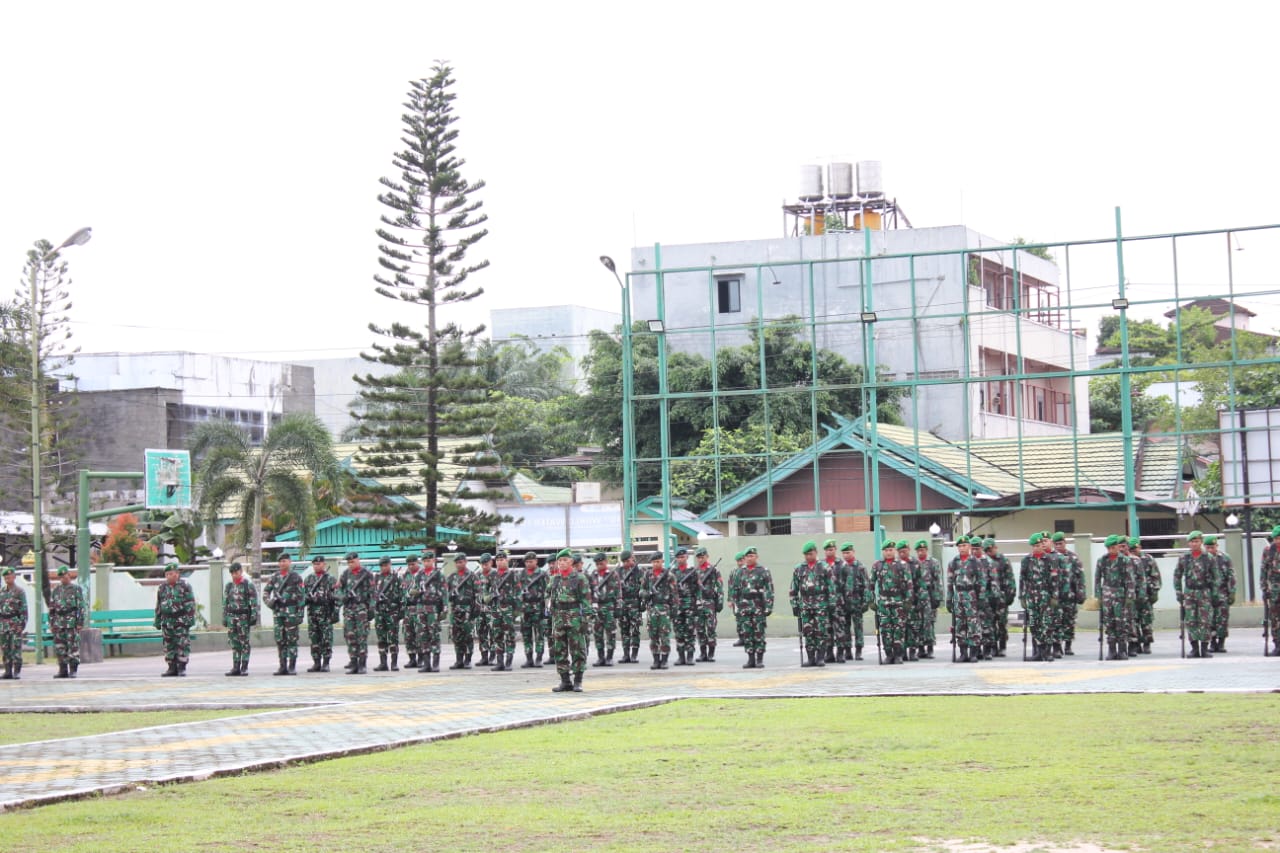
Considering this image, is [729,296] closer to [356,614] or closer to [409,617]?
[409,617]

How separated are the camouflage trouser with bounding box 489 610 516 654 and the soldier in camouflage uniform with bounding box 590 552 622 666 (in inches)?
45.1

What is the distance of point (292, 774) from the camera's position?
10492 millimetres

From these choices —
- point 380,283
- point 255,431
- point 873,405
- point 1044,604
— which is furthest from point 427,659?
point 255,431

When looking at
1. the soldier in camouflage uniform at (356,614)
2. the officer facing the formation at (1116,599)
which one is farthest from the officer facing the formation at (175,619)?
the officer facing the formation at (1116,599)

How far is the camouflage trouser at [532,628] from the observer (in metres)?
22.0

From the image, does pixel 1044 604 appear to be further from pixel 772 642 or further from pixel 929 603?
pixel 772 642

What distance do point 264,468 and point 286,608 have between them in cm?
1883

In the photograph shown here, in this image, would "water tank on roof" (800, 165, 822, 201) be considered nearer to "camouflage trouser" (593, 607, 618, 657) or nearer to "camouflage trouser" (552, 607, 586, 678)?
"camouflage trouser" (593, 607, 618, 657)

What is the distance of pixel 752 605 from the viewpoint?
2114 centimetres

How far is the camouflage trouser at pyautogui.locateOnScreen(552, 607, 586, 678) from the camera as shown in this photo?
16266 mm

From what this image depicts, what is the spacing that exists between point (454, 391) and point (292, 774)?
29.6 m

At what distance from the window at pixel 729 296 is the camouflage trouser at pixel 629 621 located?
3064 cm

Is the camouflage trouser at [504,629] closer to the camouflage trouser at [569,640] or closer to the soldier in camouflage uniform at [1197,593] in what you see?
the camouflage trouser at [569,640]

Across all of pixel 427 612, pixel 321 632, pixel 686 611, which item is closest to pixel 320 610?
pixel 321 632
